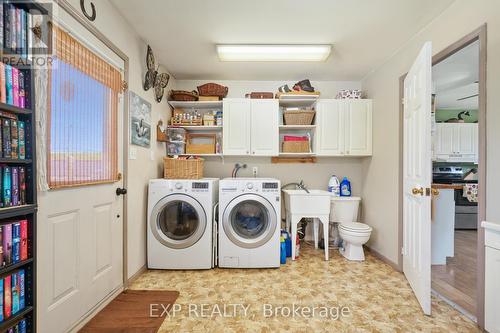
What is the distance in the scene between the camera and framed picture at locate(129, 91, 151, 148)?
79.6 inches

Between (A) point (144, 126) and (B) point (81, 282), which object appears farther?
(A) point (144, 126)

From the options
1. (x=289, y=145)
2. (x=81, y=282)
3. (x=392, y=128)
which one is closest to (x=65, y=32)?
(x=81, y=282)

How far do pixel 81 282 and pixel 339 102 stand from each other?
311 cm

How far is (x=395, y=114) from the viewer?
2.40 metres

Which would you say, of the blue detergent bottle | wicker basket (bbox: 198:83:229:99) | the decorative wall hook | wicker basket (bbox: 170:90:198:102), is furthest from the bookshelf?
the blue detergent bottle

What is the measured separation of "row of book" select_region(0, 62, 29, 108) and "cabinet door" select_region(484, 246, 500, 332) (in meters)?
2.70

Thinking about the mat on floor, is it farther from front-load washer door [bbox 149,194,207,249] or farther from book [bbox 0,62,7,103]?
book [bbox 0,62,7,103]

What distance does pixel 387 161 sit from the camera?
8.34 feet

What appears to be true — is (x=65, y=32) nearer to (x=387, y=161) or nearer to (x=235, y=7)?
(x=235, y=7)

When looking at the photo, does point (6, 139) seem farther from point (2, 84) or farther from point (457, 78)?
point (457, 78)

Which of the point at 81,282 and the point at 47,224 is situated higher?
the point at 47,224

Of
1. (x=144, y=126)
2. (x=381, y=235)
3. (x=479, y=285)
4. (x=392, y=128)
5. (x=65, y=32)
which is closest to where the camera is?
(x=65, y=32)

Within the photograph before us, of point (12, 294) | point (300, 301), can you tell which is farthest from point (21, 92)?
point (300, 301)

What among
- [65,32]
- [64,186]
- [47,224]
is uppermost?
[65,32]
